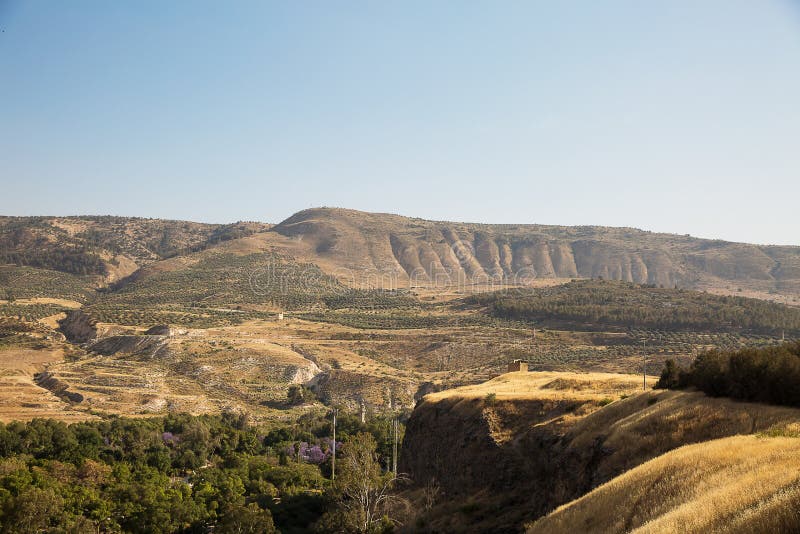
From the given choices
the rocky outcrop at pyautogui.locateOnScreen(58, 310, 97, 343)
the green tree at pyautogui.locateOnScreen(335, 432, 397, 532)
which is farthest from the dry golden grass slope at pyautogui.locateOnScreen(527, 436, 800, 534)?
the rocky outcrop at pyautogui.locateOnScreen(58, 310, 97, 343)

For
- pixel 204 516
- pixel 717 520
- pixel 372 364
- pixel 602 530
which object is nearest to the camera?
pixel 717 520

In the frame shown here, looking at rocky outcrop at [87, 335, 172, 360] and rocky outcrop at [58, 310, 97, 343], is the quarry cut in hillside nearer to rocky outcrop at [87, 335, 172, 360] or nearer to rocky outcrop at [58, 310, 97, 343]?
rocky outcrop at [87, 335, 172, 360]

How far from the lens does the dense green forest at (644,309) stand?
284 ft

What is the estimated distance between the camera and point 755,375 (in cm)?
1864

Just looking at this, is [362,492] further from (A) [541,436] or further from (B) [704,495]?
(B) [704,495]

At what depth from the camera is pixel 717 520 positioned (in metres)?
9.48

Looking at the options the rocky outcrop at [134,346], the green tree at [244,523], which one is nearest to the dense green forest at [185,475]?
the green tree at [244,523]

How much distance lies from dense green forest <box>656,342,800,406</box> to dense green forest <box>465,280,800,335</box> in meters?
71.2

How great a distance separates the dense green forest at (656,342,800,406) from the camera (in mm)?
17469

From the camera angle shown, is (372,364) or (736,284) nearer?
(372,364)

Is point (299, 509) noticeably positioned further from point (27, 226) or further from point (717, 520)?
point (27, 226)

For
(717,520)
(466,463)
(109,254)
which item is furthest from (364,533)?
(109,254)

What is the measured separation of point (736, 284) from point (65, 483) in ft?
568

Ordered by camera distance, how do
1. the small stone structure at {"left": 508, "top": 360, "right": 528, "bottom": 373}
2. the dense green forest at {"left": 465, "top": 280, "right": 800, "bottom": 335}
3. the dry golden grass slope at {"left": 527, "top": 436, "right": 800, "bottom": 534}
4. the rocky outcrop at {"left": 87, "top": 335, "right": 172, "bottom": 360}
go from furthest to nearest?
the dense green forest at {"left": 465, "top": 280, "right": 800, "bottom": 335}, the rocky outcrop at {"left": 87, "top": 335, "right": 172, "bottom": 360}, the small stone structure at {"left": 508, "top": 360, "right": 528, "bottom": 373}, the dry golden grass slope at {"left": 527, "top": 436, "right": 800, "bottom": 534}
